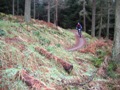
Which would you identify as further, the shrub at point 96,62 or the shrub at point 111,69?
the shrub at point 96,62

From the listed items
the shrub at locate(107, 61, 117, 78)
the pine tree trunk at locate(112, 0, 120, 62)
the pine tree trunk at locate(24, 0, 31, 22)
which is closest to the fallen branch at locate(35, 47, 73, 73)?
the shrub at locate(107, 61, 117, 78)

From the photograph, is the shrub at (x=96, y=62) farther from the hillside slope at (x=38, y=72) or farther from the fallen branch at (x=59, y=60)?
the fallen branch at (x=59, y=60)

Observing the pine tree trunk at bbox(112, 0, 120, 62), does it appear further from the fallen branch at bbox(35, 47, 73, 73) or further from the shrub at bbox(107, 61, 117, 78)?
the fallen branch at bbox(35, 47, 73, 73)

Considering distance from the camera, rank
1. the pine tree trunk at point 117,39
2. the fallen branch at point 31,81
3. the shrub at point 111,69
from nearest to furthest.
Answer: the fallen branch at point 31,81 < the shrub at point 111,69 < the pine tree trunk at point 117,39

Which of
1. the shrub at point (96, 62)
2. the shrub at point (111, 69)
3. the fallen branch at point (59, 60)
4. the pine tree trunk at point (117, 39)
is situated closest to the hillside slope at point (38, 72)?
the fallen branch at point (59, 60)

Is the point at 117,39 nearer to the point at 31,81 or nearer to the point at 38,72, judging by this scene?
the point at 38,72

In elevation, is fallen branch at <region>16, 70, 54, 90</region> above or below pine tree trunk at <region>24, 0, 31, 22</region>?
below

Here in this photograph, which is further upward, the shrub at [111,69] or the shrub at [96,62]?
the shrub at [96,62]

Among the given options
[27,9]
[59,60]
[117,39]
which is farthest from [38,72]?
[27,9]

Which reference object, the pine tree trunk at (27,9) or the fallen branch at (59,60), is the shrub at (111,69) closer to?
the fallen branch at (59,60)

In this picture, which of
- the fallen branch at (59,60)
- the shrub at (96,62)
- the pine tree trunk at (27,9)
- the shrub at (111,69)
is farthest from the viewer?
the pine tree trunk at (27,9)

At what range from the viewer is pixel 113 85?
8.83m

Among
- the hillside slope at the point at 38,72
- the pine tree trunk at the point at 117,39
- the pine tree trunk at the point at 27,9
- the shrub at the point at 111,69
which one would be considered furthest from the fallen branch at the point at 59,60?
the pine tree trunk at the point at 27,9

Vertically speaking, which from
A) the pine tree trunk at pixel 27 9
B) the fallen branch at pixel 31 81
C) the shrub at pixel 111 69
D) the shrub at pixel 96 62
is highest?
the pine tree trunk at pixel 27 9
